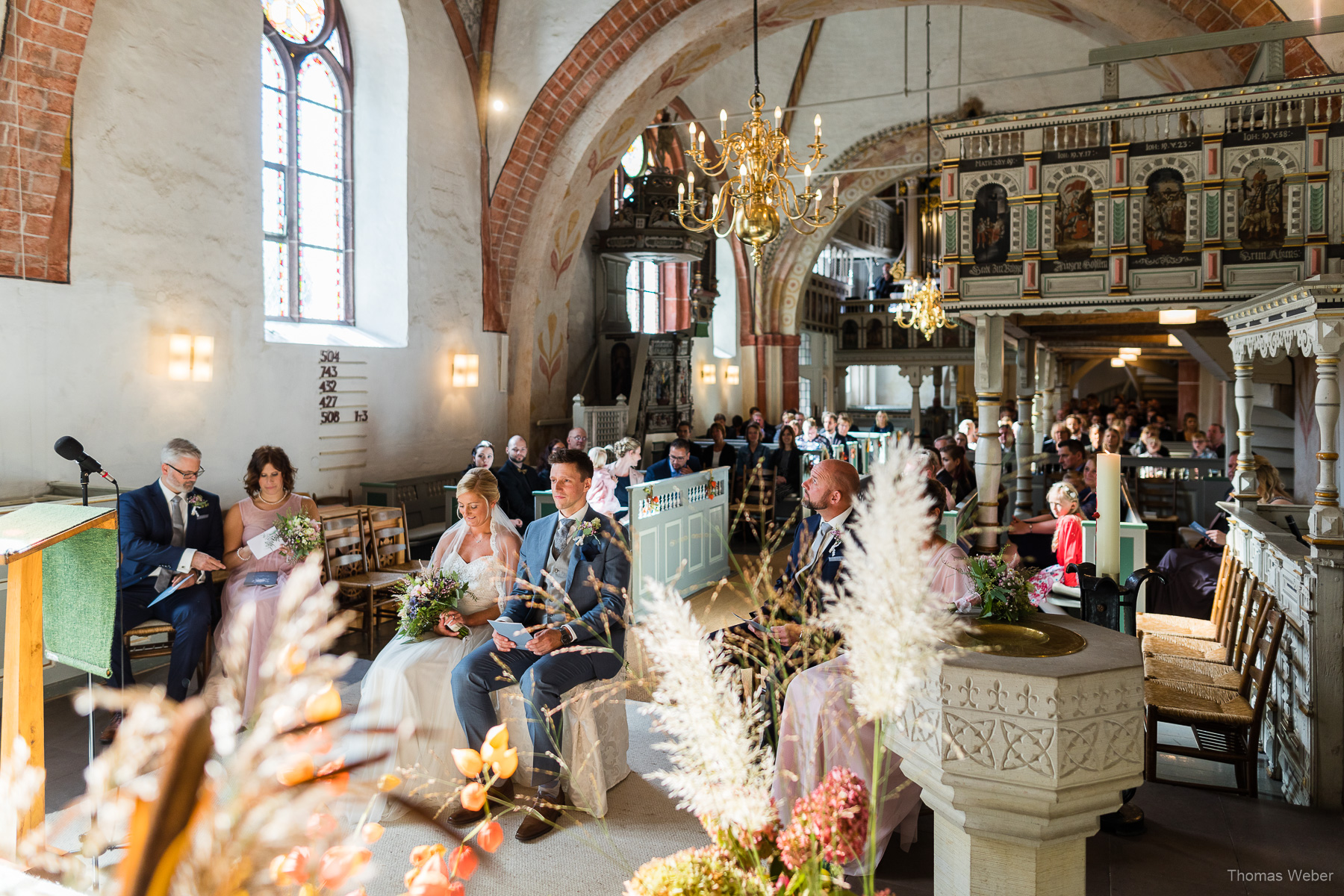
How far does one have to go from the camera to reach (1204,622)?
197 inches

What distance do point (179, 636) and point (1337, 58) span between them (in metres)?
8.30

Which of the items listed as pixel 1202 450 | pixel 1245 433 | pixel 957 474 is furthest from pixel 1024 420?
pixel 1245 433

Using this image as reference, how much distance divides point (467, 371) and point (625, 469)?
310 cm

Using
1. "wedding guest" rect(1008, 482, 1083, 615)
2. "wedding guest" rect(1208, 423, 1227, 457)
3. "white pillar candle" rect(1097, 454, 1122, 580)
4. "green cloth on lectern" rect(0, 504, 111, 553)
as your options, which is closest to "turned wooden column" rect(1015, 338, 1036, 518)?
"wedding guest" rect(1208, 423, 1227, 457)

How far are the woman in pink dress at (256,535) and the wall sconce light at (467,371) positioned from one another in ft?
14.4

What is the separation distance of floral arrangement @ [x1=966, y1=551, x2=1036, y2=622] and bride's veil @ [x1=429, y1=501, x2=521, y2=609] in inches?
84.2

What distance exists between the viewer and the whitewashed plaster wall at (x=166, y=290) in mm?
6059

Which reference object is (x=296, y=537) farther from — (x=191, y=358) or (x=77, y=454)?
(x=191, y=358)

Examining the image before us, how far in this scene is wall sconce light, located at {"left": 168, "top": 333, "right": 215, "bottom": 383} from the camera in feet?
22.3

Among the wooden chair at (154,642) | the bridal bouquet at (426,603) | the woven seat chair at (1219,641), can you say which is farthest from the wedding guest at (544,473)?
the woven seat chair at (1219,641)

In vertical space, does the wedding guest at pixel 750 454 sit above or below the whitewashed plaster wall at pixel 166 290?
below

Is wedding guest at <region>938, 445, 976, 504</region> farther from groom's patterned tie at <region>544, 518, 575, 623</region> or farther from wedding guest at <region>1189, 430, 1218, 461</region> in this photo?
groom's patterned tie at <region>544, 518, 575, 623</region>

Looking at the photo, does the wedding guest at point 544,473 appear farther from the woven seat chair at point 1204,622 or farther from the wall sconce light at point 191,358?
the woven seat chair at point 1204,622

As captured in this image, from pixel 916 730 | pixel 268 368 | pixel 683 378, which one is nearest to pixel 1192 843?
pixel 916 730
